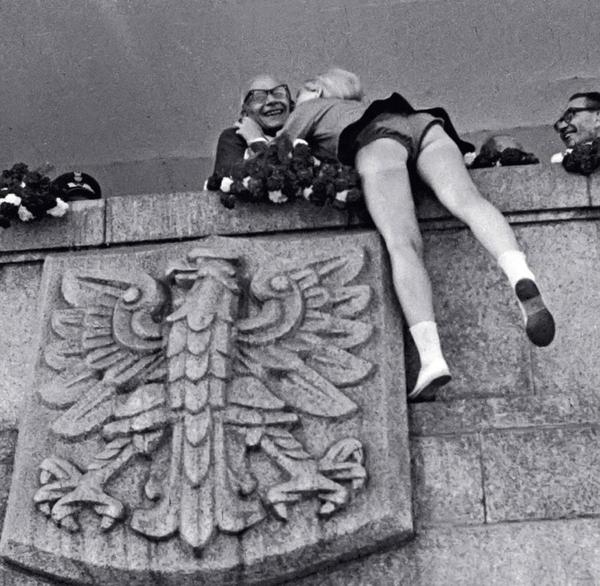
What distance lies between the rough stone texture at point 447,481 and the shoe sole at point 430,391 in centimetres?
29

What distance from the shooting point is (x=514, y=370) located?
10180 millimetres

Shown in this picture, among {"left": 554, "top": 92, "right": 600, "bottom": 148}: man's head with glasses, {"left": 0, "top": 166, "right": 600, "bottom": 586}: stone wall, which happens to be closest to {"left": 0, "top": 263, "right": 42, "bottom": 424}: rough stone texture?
{"left": 0, "top": 166, "right": 600, "bottom": 586}: stone wall

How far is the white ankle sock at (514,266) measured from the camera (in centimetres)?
989

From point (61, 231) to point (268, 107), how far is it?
160 centimetres

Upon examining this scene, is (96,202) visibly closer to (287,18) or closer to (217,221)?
(217,221)

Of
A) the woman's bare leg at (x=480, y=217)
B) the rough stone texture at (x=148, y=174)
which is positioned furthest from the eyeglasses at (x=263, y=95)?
the rough stone texture at (x=148, y=174)

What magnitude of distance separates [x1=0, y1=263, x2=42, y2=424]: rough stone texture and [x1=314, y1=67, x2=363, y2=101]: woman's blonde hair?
2.00 m

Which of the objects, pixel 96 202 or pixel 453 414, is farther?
pixel 96 202

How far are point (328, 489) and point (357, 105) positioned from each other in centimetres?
276

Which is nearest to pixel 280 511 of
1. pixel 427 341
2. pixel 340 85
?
pixel 427 341

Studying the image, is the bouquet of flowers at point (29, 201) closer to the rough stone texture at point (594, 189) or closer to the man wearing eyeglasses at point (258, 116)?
the man wearing eyeglasses at point (258, 116)

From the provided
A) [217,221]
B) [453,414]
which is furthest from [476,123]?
[453,414]

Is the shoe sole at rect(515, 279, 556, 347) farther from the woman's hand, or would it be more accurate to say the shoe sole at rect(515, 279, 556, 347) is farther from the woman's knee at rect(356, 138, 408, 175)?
the woman's hand

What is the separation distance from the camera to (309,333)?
10023mm
